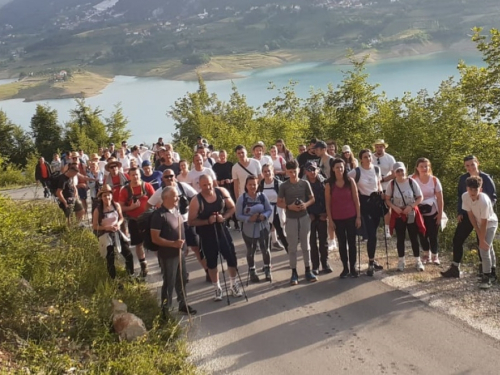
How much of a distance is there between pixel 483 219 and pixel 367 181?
1.75 metres

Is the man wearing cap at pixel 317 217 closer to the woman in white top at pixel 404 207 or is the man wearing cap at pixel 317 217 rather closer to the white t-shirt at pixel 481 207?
the woman in white top at pixel 404 207

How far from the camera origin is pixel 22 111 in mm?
88125

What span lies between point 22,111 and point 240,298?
9286cm

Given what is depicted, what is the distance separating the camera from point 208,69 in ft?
412

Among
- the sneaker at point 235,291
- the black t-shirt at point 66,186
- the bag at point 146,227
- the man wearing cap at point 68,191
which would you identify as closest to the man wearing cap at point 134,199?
the bag at point 146,227

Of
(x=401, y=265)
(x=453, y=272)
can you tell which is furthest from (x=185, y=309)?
(x=453, y=272)

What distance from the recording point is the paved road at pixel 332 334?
4.57 meters

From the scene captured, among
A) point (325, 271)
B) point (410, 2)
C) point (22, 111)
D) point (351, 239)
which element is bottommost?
point (325, 271)

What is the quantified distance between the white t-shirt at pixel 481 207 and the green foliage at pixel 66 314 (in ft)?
12.3

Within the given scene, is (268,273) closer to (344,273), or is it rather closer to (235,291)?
(235,291)

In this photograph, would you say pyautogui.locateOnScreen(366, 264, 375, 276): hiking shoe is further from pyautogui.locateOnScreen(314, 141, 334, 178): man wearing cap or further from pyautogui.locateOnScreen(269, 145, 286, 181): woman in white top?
pyautogui.locateOnScreen(269, 145, 286, 181): woman in white top

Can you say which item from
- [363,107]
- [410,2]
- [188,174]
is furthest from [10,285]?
[410,2]

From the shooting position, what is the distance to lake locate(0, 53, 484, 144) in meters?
64.4

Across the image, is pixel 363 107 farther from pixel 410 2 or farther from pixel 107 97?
pixel 410 2
